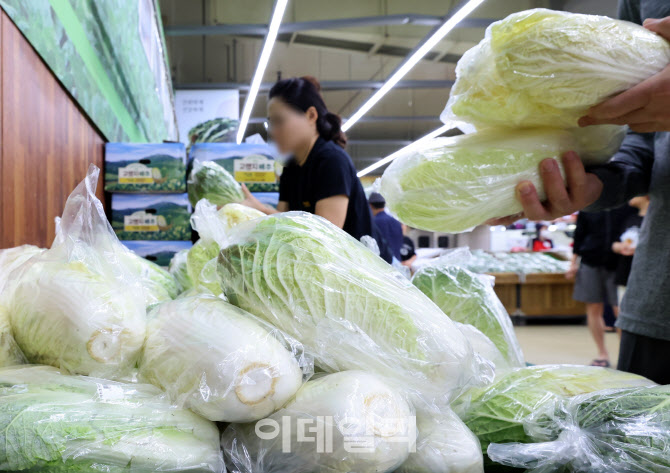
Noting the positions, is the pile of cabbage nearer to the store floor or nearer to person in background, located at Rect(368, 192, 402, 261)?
the store floor

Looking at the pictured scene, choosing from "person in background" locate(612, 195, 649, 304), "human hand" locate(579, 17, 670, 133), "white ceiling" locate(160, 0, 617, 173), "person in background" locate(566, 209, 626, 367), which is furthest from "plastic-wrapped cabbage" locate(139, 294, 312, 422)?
"white ceiling" locate(160, 0, 617, 173)

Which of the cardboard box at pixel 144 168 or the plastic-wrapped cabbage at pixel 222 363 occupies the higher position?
the cardboard box at pixel 144 168

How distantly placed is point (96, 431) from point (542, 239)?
1258 cm

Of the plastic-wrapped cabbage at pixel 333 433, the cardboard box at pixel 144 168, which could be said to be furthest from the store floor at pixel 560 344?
the plastic-wrapped cabbage at pixel 333 433

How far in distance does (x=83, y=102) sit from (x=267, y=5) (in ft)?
25.0

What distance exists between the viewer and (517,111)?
1097mm

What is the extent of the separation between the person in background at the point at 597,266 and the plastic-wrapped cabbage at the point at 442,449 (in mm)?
5441

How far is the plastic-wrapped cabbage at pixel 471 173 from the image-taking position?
110cm

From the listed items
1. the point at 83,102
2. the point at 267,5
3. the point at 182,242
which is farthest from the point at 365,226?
the point at 267,5

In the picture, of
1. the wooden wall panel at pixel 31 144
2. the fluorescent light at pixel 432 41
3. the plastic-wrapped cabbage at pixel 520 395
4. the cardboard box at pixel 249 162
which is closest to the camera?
the plastic-wrapped cabbage at pixel 520 395

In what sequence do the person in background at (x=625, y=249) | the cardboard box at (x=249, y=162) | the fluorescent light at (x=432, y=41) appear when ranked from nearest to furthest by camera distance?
the cardboard box at (x=249, y=162), the person in background at (x=625, y=249), the fluorescent light at (x=432, y=41)

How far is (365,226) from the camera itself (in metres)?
2.42

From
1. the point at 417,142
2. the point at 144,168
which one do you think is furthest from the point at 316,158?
the point at 144,168

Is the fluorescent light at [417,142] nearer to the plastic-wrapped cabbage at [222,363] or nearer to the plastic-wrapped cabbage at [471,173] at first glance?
the plastic-wrapped cabbage at [471,173]
